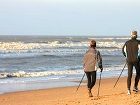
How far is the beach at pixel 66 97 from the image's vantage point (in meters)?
11.5

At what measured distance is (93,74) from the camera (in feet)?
41.9

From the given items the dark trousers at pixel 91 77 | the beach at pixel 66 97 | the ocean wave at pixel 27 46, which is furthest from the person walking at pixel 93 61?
the ocean wave at pixel 27 46

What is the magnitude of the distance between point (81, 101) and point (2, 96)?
342 centimetres

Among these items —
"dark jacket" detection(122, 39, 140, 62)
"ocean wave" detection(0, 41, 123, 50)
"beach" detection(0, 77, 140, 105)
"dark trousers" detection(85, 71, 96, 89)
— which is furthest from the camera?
"ocean wave" detection(0, 41, 123, 50)

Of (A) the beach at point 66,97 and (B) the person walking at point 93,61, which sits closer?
(A) the beach at point 66,97

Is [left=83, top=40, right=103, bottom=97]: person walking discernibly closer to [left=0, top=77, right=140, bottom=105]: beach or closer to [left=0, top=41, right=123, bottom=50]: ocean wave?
[left=0, top=77, right=140, bottom=105]: beach

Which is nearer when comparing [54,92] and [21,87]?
[54,92]

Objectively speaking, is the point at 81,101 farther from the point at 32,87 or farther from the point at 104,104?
the point at 32,87

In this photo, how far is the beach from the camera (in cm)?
1145

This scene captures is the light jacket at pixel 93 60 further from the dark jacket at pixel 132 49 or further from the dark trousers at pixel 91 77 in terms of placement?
the dark jacket at pixel 132 49

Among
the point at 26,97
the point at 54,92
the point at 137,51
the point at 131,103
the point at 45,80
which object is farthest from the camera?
the point at 45,80

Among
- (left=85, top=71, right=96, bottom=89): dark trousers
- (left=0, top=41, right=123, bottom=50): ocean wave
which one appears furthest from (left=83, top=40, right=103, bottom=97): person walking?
(left=0, top=41, right=123, bottom=50): ocean wave

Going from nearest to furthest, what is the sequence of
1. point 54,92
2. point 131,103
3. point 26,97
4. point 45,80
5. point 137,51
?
point 131,103, point 137,51, point 26,97, point 54,92, point 45,80

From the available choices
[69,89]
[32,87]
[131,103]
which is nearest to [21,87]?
[32,87]
